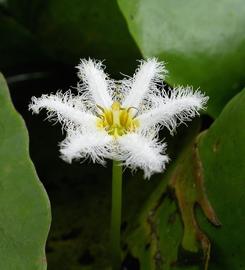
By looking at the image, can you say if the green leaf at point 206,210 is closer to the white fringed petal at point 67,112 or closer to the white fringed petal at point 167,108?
the white fringed petal at point 167,108

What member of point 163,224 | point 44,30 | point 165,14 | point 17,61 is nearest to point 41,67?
point 17,61

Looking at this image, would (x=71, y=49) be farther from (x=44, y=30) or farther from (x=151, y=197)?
(x=151, y=197)

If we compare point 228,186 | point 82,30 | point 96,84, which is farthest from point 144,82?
point 82,30

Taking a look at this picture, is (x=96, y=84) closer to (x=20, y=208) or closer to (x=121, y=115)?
(x=121, y=115)

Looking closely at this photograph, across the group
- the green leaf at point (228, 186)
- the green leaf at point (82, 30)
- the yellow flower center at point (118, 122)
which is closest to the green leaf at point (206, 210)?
the green leaf at point (228, 186)

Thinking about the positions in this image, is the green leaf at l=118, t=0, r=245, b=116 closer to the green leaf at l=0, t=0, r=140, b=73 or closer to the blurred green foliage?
the blurred green foliage

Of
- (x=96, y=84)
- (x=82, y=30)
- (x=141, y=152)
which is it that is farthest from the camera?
(x=82, y=30)
